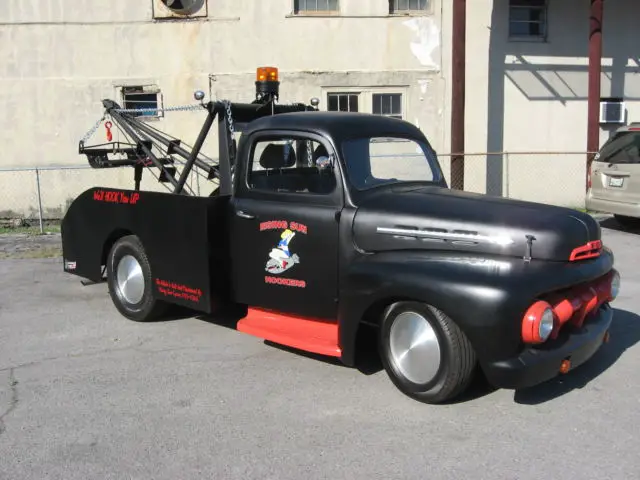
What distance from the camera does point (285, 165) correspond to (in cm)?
520

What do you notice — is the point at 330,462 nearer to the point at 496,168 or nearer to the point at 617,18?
the point at 496,168

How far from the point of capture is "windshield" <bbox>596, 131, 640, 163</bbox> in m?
9.90

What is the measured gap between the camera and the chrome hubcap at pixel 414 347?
13.3ft

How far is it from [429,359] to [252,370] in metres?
1.46

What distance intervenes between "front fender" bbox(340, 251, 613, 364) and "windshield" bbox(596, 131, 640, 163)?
257 inches

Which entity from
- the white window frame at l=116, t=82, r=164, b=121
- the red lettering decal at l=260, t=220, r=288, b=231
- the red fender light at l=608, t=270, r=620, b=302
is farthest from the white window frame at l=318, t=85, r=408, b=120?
the red fender light at l=608, t=270, r=620, b=302

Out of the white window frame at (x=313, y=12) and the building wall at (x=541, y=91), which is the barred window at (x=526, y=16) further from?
the white window frame at (x=313, y=12)

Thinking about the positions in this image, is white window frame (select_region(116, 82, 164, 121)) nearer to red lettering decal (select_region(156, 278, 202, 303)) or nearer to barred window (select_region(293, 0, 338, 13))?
barred window (select_region(293, 0, 338, 13))

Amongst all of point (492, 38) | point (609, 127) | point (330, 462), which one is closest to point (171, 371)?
point (330, 462)

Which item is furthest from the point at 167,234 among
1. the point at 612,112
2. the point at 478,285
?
the point at 612,112

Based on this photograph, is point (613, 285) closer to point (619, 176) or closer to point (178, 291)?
point (178, 291)

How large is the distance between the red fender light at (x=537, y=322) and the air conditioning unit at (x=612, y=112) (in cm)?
1124

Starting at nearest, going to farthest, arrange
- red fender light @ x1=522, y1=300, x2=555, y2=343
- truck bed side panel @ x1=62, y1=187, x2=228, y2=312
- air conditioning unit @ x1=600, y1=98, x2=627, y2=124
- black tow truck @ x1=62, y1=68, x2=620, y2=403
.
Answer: red fender light @ x1=522, y1=300, x2=555, y2=343
black tow truck @ x1=62, y1=68, x2=620, y2=403
truck bed side panel @ x1=62, y1=187, x2=228, y2=312
air conditioning unit @ x1=600, y1=98, x2=627, y2=124

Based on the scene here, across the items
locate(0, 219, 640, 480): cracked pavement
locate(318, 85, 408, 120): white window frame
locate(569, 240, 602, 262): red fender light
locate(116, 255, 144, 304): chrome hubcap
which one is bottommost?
locate(0, 219, 640, 480): cracked pavement
